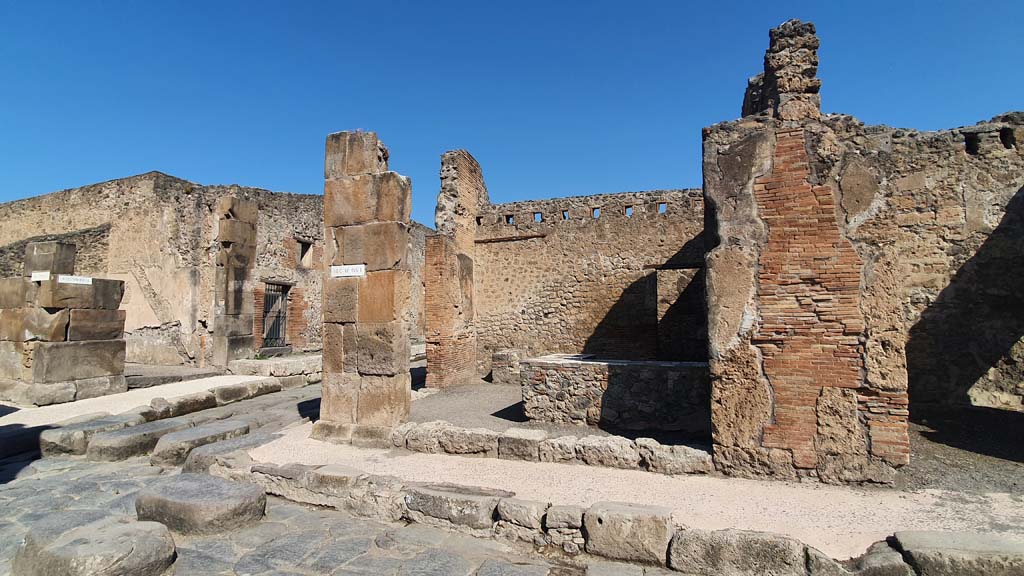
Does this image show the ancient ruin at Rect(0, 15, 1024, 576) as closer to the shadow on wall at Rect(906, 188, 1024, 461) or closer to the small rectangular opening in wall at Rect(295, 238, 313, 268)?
the shadow on wall at Rect(906, 188, 1024, 461)

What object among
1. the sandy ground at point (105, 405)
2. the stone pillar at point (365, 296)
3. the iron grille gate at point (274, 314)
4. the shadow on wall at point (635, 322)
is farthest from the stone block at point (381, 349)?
the iron grille gate at point (274, 314)

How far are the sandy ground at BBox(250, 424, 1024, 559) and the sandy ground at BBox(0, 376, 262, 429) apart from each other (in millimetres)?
4433

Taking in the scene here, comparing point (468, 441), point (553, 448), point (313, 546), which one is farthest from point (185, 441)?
point (553, 448)

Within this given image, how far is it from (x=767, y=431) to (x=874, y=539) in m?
1.25

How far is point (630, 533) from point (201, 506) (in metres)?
3.08

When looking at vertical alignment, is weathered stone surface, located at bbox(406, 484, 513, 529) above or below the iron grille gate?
below

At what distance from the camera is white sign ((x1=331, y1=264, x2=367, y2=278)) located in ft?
19.5

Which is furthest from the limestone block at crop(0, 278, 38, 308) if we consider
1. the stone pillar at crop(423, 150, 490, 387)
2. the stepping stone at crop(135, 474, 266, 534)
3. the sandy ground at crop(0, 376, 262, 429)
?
the stepping stone at crop(135, 474, 266, 534)

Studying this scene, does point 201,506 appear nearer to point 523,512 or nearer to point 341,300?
point 523,512

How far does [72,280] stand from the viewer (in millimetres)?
8867

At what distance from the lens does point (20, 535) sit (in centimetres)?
360

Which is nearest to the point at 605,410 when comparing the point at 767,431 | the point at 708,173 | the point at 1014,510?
the point at 767,431

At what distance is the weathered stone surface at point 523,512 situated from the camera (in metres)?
3.46

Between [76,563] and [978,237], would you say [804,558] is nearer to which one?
[76,563]
